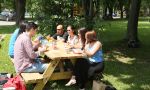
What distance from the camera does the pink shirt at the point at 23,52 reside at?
8.32 meters

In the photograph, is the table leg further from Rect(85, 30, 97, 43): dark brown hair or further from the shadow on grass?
the shadow on grass

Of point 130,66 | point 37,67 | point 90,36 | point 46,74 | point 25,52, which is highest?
point 90,36

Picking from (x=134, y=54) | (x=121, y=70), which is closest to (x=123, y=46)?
(x=134, y=54)

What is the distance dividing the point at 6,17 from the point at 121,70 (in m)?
44.4

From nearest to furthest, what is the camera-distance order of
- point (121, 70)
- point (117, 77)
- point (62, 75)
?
1. point (62, 75)
2. point (117, 77)
3. point (121, 70)

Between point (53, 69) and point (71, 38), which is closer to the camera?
point (53, 69)

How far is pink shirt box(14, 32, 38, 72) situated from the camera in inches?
328

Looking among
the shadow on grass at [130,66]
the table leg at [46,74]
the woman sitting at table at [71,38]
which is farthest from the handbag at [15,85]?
the woman sitting at table at [71,38]

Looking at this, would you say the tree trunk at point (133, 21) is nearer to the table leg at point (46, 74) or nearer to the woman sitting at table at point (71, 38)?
the woman sitting at table at point (71, 38)

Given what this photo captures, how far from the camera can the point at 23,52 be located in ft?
27.5

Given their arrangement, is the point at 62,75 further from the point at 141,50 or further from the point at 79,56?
A: the point at 141,50

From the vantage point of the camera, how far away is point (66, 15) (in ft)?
52.0

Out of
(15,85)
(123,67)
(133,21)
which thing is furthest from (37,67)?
(133,21)

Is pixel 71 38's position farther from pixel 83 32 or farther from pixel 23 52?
pixel 23 52
